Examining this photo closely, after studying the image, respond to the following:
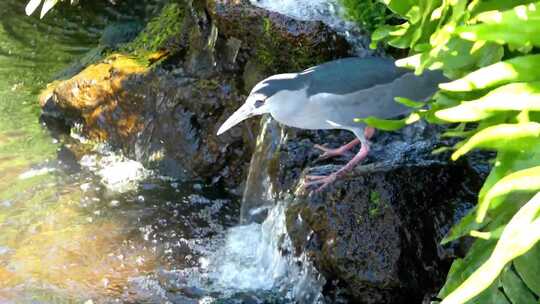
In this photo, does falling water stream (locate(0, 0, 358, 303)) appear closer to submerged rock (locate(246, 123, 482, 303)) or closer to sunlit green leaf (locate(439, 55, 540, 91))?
submerged rock (locate(246, 123, 482, 303))

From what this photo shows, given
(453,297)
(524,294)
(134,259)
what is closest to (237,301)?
(134,259)

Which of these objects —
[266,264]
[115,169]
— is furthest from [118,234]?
[266,264]

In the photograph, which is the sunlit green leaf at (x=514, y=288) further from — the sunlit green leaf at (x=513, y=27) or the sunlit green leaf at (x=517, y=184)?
the sunlit green leaf at (x=513, y=27)

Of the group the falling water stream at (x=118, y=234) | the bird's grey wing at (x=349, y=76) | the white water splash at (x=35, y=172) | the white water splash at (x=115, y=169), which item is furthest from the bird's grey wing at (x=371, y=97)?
the white water splash at (x=35, y=172)

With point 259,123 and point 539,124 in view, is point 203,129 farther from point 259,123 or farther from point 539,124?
point 539,124


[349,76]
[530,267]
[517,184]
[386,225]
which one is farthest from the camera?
[349,76]

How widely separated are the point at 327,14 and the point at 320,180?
1.63 m

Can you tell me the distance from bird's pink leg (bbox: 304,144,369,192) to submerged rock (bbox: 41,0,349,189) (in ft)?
4.04

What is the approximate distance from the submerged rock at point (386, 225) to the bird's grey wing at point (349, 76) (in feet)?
1.67

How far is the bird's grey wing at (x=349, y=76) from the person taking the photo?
4094 millimetres

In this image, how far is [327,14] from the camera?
535cm

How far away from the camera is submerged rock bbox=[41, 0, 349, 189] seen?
5.39 metres

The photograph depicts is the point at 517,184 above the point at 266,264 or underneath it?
above

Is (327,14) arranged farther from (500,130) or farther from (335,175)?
(500,130)
